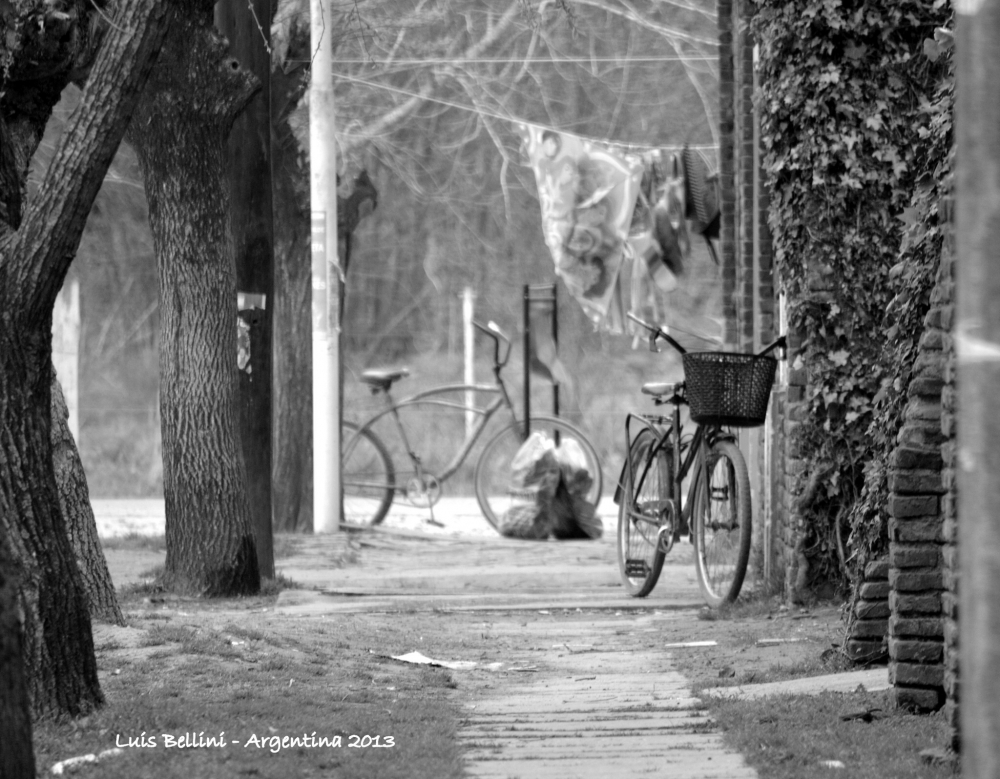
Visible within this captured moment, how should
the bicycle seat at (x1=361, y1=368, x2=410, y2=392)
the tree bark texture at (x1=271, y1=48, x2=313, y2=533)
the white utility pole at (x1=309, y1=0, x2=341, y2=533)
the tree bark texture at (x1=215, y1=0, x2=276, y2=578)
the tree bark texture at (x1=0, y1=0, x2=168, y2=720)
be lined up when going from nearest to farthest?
the tree bark texture at (x1=0, y1=0, x2=168, y2=720) < the tree bark texture at (x1=215, y1=0, x2=276, y2=578) < the white utility pole at (x1=309, y1=0, x2=341, y2=533) < the tree bark texture at (x1=271, y1=48, x2=313, y2=533) < the bicycle seat at (x1=361, y1=368, x2=410, y2=392)

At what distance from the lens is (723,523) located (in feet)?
28.2

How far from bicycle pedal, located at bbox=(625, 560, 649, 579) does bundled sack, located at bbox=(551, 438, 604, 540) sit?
4.09 metres

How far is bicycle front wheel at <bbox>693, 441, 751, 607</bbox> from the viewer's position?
327 inches

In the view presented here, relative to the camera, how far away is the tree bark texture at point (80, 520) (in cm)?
721

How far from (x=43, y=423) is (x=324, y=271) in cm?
818

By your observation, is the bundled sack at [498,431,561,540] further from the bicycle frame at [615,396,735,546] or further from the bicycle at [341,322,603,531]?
the bicycle frame at [615,396,735,546]

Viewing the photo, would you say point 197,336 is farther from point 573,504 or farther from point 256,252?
point 573,504

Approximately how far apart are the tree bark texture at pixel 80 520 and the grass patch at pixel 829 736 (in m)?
3.11

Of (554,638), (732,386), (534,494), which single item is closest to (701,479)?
(732,386)

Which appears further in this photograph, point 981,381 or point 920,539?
point 920,539

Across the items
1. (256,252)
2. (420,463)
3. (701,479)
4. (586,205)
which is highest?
(586,205)

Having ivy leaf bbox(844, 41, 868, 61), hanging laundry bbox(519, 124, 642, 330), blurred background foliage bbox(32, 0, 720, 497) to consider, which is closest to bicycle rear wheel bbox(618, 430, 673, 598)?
ivy leaf bbox(844, 41, 868, 61)

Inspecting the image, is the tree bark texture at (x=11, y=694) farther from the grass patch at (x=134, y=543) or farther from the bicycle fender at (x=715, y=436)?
the grass patch at (x=134, y=543)

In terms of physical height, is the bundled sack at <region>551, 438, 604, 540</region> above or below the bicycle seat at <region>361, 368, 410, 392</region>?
below
